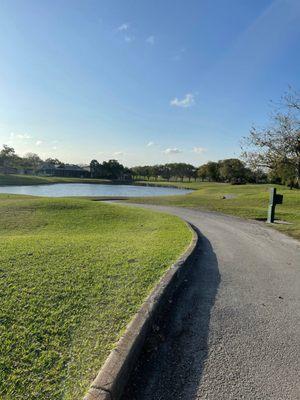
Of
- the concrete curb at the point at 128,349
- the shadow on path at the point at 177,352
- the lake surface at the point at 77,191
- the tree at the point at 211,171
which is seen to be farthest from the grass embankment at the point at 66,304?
the tree at the point at 211,171

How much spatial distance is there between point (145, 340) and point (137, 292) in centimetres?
88

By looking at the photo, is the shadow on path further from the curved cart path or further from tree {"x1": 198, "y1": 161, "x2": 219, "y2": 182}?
tree {"x1": 198, "y1": 161, "x2": 219, "y2": 182}

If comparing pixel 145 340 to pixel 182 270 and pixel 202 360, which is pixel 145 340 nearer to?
pixel 202 360

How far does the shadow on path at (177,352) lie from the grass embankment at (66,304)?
1.12 ft

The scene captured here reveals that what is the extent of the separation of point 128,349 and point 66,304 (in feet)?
3.49

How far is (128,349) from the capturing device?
2.49 m

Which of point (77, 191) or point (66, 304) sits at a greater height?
point (66, 304)

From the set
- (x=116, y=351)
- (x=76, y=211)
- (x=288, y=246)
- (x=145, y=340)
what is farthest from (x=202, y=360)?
(x=76, y=211)

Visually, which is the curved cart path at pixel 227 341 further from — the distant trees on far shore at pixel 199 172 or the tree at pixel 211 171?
the tree at pixel 211 171

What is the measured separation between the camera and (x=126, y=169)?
106438 mm

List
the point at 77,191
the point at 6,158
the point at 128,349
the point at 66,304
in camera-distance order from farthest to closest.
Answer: the point at 6,158, the point at 77,191, the point at 66,304, the point at 128,349

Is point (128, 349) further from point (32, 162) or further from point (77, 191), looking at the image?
point (32, 162)

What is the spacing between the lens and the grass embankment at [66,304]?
2172 mm

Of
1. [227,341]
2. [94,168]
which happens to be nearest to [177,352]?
[227,341]
